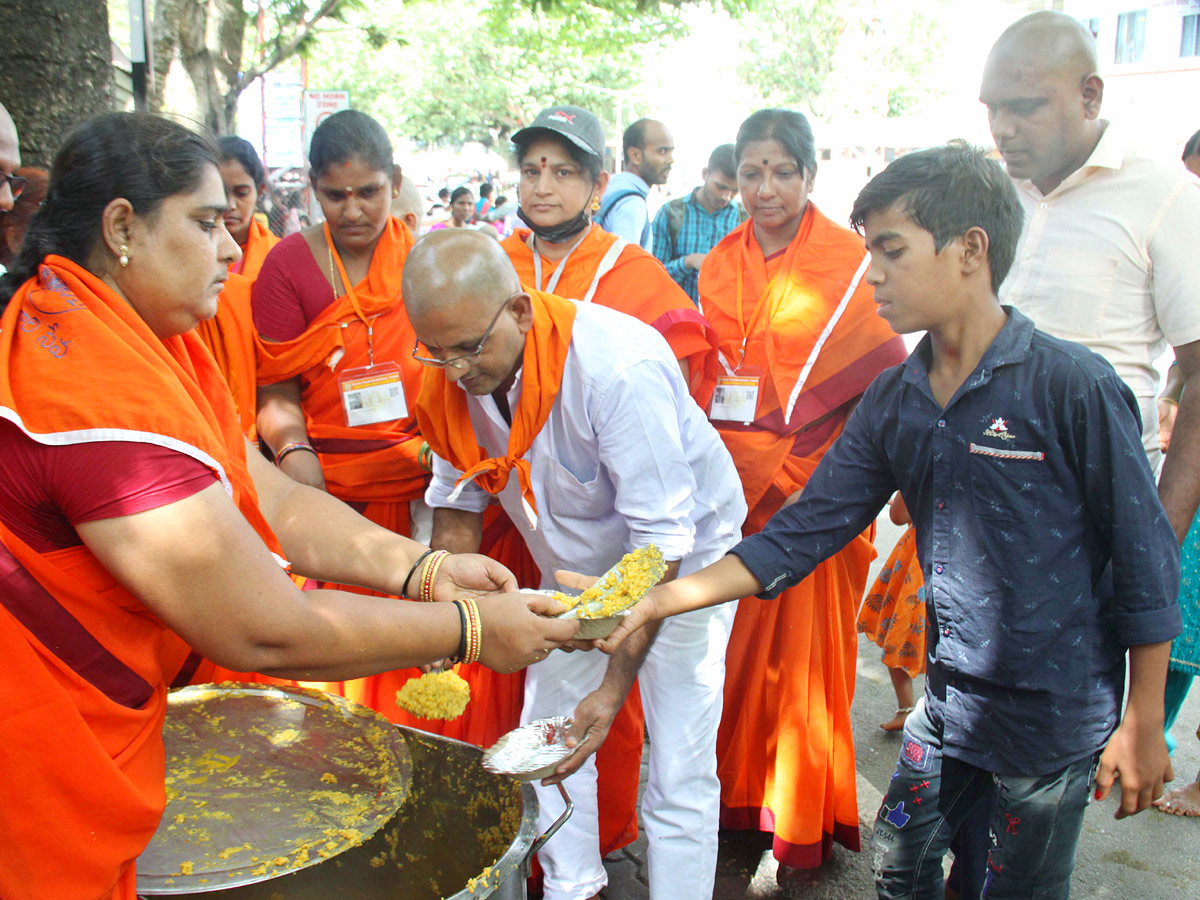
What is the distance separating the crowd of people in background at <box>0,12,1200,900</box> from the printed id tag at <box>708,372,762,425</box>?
0.01m

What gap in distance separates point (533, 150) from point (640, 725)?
6.26 ft

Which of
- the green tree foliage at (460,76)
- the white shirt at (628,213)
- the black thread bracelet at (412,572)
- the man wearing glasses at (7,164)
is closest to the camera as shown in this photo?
the black thread bracelet at (412,572)

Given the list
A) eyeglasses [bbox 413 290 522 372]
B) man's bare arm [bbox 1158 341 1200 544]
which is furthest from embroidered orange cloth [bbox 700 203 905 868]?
eyeglasses [bbox 413 290 522 372]

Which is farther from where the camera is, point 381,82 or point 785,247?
point 381,82

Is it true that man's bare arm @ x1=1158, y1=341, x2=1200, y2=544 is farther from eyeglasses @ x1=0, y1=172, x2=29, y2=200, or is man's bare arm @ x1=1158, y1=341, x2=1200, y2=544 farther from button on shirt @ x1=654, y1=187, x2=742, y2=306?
button on shirt @ x1=654, y1=187, x2=742, y2=306

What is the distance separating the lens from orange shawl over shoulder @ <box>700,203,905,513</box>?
3.04 metres

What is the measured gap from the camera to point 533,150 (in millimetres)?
3262

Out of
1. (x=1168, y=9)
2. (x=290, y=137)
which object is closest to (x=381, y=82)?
(x=1168, y=9)

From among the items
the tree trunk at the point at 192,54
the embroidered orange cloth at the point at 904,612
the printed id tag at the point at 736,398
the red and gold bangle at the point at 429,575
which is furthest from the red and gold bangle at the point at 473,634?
the tree trunk at the point at 192,54

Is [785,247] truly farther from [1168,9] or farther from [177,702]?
[1168,9]

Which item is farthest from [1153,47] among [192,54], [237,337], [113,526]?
[113,526]

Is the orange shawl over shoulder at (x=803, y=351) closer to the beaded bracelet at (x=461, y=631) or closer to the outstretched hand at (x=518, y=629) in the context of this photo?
the outstretched hand at (x=518, y=629)

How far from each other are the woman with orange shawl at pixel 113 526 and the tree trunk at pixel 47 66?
250 cm

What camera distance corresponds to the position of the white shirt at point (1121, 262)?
7.97 feet
